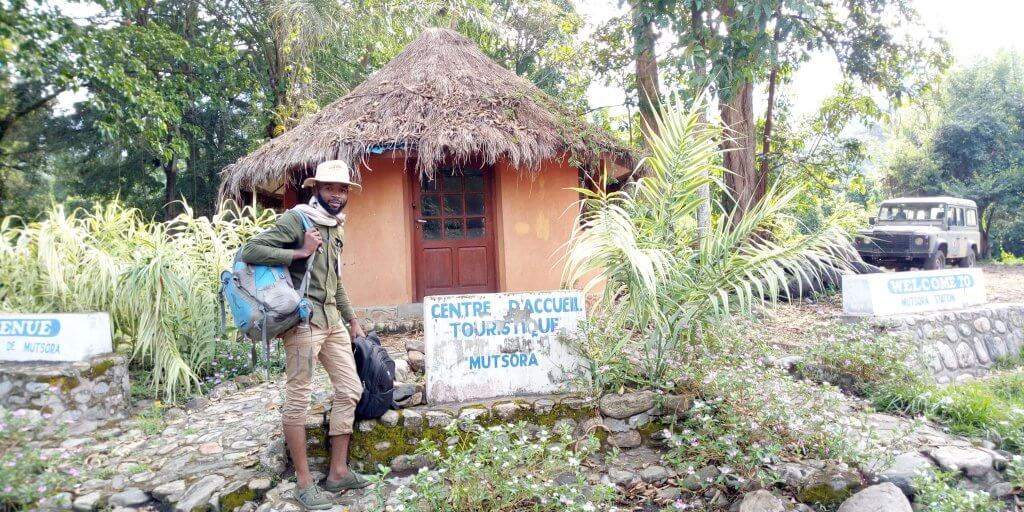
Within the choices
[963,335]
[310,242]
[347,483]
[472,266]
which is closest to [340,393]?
[347,483]

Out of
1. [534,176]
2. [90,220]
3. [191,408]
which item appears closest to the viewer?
[191,408]

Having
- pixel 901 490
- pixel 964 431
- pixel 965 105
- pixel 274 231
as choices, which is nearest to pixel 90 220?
pixel 274 231

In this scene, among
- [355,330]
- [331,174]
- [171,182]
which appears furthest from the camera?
[171,182]

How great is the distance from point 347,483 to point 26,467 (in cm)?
157

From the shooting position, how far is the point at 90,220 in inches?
213

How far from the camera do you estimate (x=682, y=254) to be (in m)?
3.67

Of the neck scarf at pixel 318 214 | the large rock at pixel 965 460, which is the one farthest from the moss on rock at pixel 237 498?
the large rock at pixel 965 460

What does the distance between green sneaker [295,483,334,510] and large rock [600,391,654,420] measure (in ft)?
5.31

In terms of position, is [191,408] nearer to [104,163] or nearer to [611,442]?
[611,442]

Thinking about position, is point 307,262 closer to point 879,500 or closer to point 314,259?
point 314,259

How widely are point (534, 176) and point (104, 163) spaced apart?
10787 millimetres

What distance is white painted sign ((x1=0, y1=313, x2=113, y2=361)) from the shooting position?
168 inches

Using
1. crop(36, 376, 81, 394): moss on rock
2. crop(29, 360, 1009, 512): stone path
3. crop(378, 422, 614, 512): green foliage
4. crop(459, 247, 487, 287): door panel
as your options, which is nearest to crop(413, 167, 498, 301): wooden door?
crop(459, 247, 487, 287): door panel

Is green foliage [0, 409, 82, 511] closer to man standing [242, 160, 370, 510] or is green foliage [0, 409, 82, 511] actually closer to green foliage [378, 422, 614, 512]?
man standing [242, 160, 370, 510]
